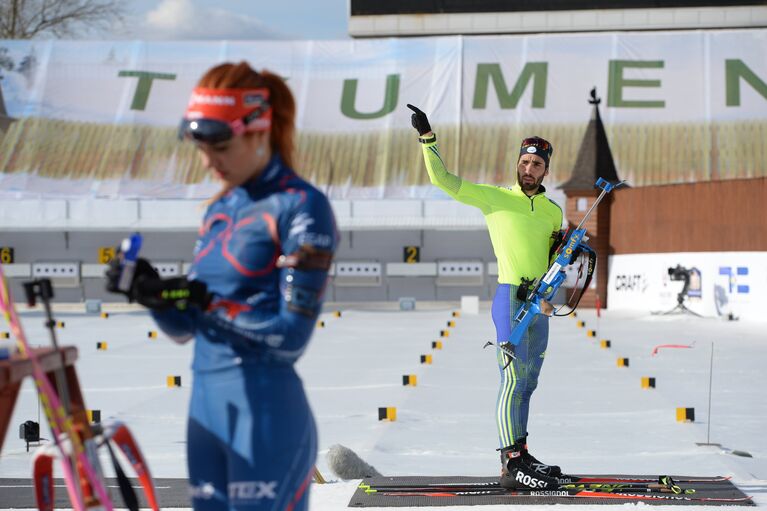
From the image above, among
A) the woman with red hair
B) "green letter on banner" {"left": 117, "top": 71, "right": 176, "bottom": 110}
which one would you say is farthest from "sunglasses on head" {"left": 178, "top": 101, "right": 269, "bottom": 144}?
"green letter on banner" {"left": 117, "top": 71, "right": 176, "bottom": 110}

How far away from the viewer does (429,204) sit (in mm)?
38188

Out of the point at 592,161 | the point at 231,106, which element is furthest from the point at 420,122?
the point at 592,161

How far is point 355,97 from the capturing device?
42875 mm

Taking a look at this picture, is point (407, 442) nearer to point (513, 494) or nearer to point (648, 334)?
point (513, 494)

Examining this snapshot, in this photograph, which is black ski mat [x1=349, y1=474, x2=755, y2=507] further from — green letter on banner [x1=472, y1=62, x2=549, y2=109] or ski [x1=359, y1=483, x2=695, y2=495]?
green letter on banner [x1=472, y1=62, x2=549, y2=109]

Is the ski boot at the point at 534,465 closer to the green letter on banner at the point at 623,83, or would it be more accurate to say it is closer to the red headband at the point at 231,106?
the red headband at the point at 231,106

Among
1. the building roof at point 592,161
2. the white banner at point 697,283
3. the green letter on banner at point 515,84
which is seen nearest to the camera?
the white banner at point 697,283

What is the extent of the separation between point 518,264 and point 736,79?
37921 millimetres

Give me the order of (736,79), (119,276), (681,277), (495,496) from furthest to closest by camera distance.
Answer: (736,79), (681,277), (495,496), (119,276)

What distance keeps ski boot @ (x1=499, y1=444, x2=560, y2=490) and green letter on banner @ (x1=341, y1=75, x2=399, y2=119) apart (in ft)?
117

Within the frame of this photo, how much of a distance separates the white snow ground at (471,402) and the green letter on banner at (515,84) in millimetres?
18856

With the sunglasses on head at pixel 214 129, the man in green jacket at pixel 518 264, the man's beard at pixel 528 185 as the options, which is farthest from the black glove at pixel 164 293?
the man's beard at pixel 528 185

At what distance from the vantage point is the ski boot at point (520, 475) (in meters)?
6.94

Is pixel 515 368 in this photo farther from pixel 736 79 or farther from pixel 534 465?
pixel 736 79
